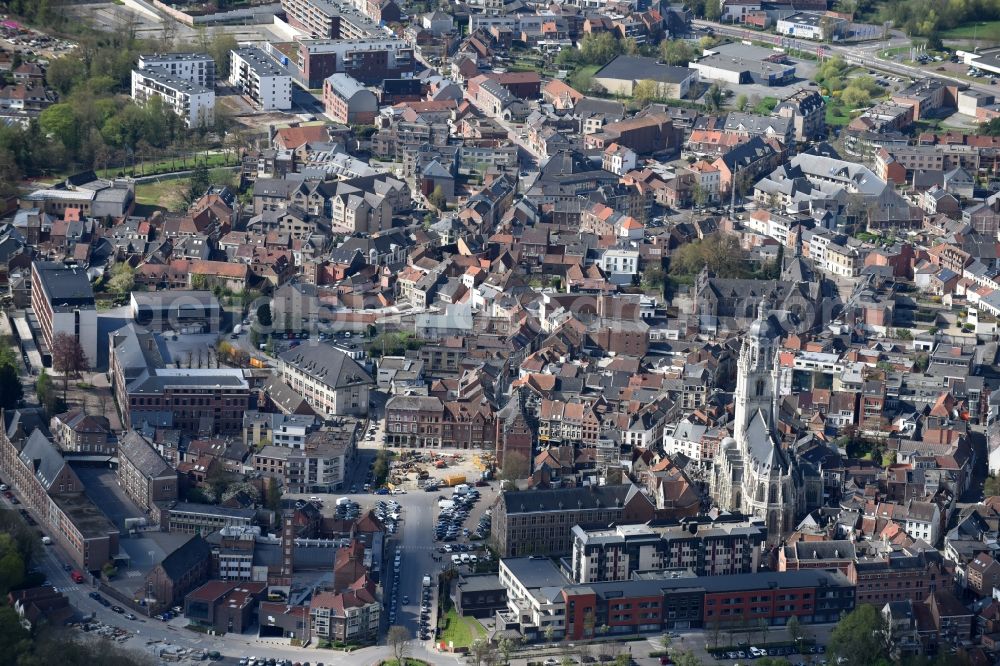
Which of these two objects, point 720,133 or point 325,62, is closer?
point 720,133

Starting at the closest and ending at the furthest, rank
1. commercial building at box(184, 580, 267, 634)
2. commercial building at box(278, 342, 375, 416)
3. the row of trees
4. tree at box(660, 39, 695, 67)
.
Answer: commercial building at box(184, 580, 267, 634), commercial building at box(278, 342, 375, 416), the row of trees, tree at box(660, 39, 695, 67)

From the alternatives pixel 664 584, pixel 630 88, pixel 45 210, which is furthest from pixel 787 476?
pixel 630 88

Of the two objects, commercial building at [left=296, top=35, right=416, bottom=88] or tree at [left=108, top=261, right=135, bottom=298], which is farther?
commercial building at [left=296, top=35, right=416, bottom=88]

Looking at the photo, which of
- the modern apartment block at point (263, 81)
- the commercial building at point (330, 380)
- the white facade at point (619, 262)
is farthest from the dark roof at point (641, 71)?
the commercial building at point (330, 380)

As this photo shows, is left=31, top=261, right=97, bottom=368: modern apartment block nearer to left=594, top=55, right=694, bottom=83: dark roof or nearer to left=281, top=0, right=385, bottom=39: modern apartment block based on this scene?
left=281, top=0, right=385, bottom=39: modern apartment block

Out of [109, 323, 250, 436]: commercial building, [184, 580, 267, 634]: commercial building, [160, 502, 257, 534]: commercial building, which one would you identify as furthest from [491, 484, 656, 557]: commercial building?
[109, 323, 250, 436]: commercial building

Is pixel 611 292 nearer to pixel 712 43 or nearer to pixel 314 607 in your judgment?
pixel 314 607
